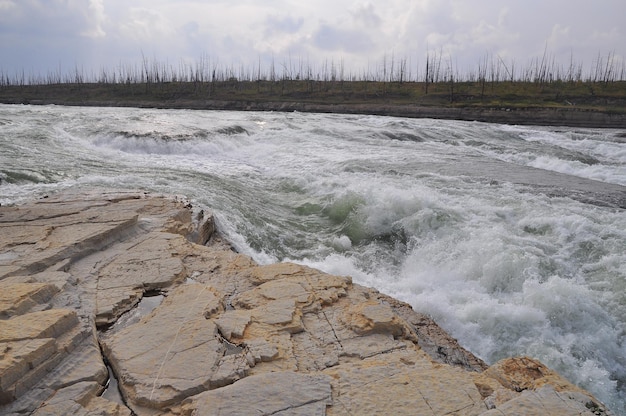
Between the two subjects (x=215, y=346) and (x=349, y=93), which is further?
(x=349, y=93)

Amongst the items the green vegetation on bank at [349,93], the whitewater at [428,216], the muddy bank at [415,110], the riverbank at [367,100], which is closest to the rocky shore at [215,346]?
the whitewater at [428,216]

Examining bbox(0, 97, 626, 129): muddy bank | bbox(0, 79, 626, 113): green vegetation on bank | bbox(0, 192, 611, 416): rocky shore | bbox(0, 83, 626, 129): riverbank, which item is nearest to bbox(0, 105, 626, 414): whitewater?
bbox(0, 192, 611, 416): rocky shore

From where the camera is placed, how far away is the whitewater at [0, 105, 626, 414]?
452 centimetres

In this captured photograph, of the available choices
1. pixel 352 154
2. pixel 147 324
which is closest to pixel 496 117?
pixel 352 154

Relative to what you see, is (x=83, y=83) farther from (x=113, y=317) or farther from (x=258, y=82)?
(x=113, y=317)

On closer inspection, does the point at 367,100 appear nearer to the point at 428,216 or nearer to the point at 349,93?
the point at 349,93

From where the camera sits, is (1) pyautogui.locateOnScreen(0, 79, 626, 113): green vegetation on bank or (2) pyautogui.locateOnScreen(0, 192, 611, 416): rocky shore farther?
(1) pyautogui.locateOnScreen(0, 79, 626, 113): green vegetation on bank

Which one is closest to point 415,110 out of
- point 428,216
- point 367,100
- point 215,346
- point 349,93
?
point 367,100

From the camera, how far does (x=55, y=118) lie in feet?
59.5

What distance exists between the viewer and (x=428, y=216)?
7316 mm

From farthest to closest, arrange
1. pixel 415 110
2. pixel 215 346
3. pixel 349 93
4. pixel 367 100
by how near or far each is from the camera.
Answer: pixel 349 93 < pixel 367 100 < pixel 415 110 < pixel 215 346

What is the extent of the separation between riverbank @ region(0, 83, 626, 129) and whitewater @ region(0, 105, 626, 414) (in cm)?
1737

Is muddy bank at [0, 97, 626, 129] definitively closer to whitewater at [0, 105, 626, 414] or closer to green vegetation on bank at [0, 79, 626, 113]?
green vegetation on bank at [0, 79, 626, 113]

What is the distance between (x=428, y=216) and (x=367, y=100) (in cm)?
3584
